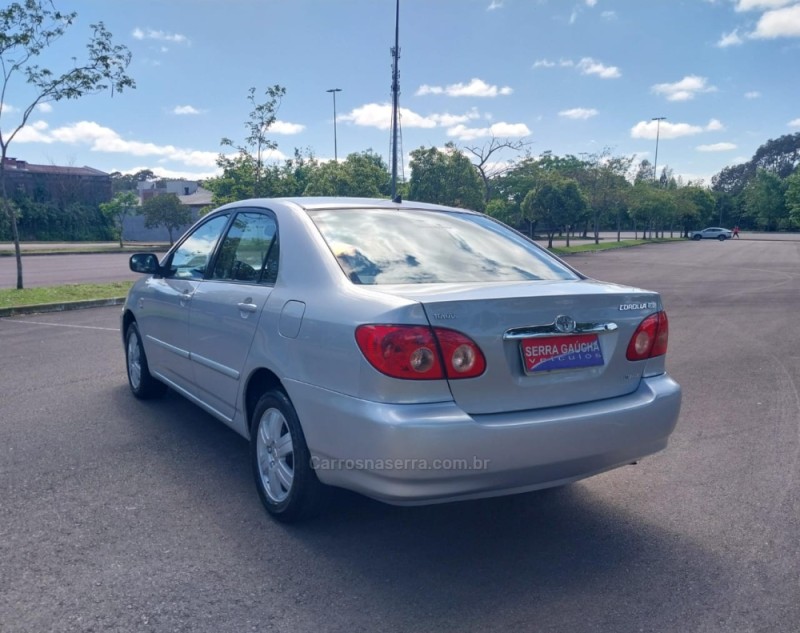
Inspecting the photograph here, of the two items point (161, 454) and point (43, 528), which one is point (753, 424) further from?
point (43, 528)

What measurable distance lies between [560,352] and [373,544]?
1284 millimetres

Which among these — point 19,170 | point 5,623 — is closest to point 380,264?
point 5,623

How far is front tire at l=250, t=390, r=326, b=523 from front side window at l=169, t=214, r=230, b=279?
1392 millimetres

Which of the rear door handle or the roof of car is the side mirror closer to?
the roof of car

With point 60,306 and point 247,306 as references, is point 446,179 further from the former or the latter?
point 247,306

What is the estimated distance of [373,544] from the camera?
3428 millimetres

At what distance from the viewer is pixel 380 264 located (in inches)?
142

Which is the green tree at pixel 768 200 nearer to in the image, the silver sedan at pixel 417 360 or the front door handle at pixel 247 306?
the silver sedan at pixel 417 360

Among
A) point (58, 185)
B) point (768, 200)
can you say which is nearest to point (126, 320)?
point (58, 185)

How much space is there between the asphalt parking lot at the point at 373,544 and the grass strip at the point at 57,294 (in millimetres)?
7345

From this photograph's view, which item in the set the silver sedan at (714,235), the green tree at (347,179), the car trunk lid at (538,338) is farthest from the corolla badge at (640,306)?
the silver sedan at (714,235)

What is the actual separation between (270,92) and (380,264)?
18.3 metres

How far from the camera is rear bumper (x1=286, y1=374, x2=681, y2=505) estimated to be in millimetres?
2893

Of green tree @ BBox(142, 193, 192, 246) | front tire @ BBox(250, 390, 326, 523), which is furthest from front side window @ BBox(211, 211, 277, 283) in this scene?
green tree @ BBox(142, 193, 192, 246)
